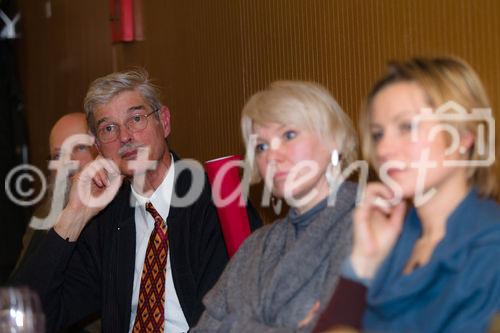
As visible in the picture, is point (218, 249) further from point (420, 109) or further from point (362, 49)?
point (420, 109)

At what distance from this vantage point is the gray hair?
337 centimetres

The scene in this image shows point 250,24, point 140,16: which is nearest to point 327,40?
point 250,24

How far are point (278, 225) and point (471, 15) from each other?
Answer: 0.79 m

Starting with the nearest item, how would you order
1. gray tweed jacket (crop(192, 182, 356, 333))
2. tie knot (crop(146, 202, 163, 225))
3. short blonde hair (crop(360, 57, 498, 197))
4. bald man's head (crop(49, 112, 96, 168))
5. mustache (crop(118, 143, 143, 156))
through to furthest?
short blonde hair (crop(360, 57, 498, 197)) → gray tweed jacket (crop(192, 182, 356, 333)) → tie knot (crop(146, 202, 163, 225)) → mustache (crop(118, 143, 143, 156)) → bald man's head (crop(49, 112, 96, 168))

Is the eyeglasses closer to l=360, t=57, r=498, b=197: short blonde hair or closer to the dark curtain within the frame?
l=360, t=57, r=498, b=197: short blonde hair

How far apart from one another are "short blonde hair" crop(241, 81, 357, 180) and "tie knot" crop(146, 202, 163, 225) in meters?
0.91

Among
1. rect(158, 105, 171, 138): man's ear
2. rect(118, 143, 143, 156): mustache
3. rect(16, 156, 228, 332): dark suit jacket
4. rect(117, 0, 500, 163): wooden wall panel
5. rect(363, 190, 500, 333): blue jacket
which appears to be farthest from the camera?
rect(158, 105, 171, 138): man's ear

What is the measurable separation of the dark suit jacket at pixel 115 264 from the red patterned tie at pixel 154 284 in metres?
0.04

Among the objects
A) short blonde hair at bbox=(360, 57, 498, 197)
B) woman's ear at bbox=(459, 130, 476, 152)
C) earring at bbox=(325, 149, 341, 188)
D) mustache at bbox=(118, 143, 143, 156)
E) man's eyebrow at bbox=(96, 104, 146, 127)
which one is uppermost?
short blonde hair at bbox=(360, 57, 498, 197)

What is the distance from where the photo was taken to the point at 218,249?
3.11 metres

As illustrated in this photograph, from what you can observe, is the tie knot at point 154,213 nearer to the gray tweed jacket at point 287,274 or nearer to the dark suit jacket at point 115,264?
the dark suit jacket at point 115,264

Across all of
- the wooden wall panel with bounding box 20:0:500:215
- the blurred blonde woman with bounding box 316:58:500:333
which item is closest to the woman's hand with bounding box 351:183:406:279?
the blurred blonde woman with bounding box 316:58:500:333

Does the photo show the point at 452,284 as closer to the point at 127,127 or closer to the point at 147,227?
the point at 147,227

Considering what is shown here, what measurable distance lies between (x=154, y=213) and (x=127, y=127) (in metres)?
0.37
